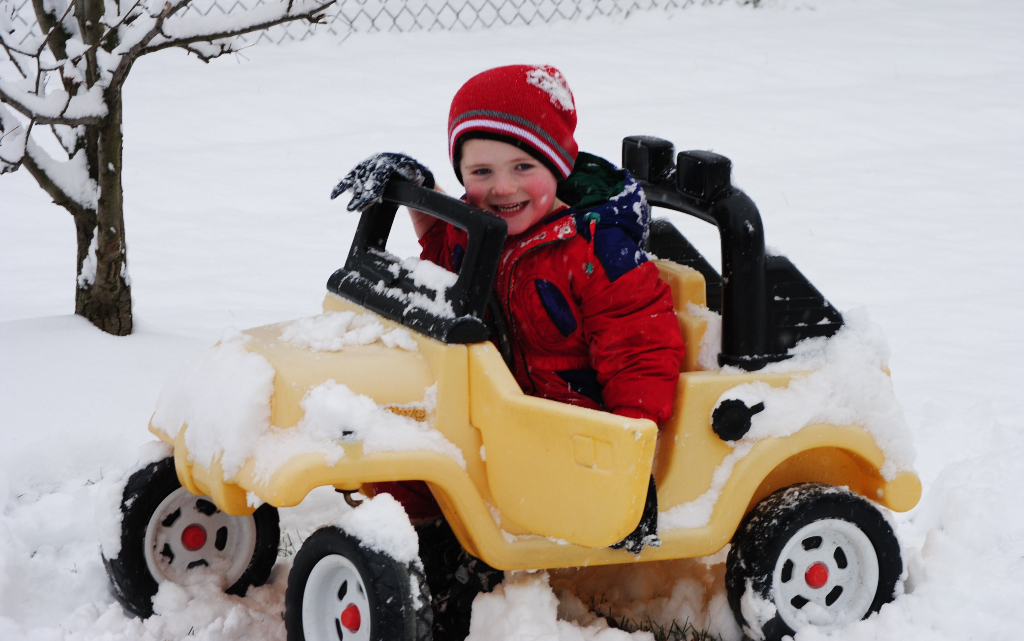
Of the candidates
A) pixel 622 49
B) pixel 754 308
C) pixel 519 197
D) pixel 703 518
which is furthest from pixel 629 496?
pixel 622 49

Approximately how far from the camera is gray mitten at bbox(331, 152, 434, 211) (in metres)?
2.41

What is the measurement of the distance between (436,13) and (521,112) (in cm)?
805

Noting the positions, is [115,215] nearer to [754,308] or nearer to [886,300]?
[754,308]

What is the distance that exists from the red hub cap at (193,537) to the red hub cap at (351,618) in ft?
2.05

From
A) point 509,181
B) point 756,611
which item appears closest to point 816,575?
point 756,611

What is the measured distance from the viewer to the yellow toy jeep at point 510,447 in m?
2.01

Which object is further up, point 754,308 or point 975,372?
point 754,308

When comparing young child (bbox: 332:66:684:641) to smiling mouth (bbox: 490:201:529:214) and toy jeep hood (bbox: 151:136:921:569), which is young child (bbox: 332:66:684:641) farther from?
toy jeep hood (bbox: 151:136:921:569)

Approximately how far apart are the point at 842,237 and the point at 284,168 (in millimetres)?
3607

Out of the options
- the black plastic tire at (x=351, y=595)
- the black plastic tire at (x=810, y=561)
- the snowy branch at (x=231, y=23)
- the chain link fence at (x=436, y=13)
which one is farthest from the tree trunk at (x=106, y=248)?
the chain link fence at (x=436, y=13)

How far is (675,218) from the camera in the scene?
589 cm

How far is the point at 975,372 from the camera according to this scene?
3924 mm

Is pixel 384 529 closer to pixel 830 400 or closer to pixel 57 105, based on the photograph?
pixel 830 400

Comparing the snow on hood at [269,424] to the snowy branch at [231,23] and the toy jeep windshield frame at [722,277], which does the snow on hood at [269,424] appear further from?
the snowy branch at [231,23]
